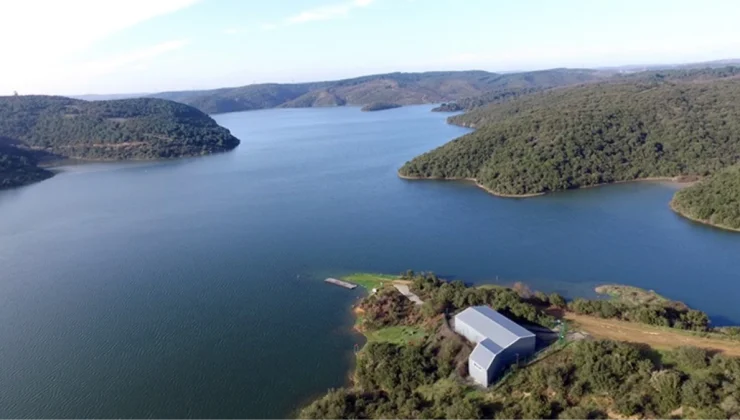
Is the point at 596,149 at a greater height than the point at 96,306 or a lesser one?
greater

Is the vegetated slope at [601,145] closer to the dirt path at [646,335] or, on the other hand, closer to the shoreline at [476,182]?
the shoreline at [476,182]

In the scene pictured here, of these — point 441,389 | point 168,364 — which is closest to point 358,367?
point 441,389

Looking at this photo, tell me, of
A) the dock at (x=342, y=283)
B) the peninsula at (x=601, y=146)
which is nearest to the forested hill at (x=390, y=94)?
the peninsula at (x=601, y=146)

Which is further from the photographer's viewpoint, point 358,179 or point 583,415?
point 358,179

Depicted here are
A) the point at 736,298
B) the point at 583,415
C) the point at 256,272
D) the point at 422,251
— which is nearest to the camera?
the point at 583,415

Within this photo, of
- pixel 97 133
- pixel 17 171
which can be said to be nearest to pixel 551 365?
pixel 17 171

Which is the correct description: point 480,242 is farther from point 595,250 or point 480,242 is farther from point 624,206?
point 624,206
